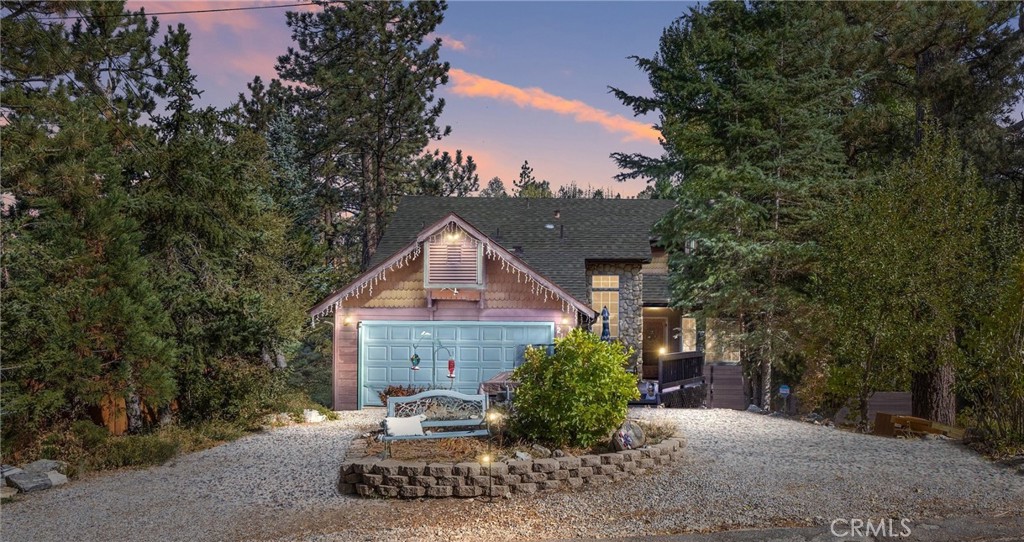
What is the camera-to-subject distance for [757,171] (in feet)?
67.3

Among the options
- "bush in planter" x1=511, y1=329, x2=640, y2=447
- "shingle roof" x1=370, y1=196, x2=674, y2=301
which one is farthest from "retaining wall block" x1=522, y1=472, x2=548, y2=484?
"shingle roof" x1=370, y1=196, x2=674, y2=301

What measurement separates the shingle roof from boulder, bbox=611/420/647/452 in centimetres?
987

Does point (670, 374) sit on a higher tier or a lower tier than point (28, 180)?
lower

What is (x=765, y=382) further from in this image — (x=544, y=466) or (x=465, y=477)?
(x=465, y=477)

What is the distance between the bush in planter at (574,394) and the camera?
1141 cm

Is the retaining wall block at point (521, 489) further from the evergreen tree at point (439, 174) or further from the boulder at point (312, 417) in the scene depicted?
the evergreen tree at point (439, 174)

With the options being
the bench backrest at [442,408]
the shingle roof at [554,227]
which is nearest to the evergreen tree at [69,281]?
the bench backrest at [442,408]

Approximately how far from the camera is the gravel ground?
848 centimetres

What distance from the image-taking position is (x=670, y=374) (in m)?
21.5

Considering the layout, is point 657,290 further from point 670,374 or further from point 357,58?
point 357,58

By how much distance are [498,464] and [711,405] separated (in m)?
12.8

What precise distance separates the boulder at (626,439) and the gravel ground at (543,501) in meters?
0.67

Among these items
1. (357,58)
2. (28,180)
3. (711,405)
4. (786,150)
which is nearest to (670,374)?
(711,405)

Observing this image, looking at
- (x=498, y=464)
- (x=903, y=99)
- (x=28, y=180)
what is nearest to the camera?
(x=498, y=464)
